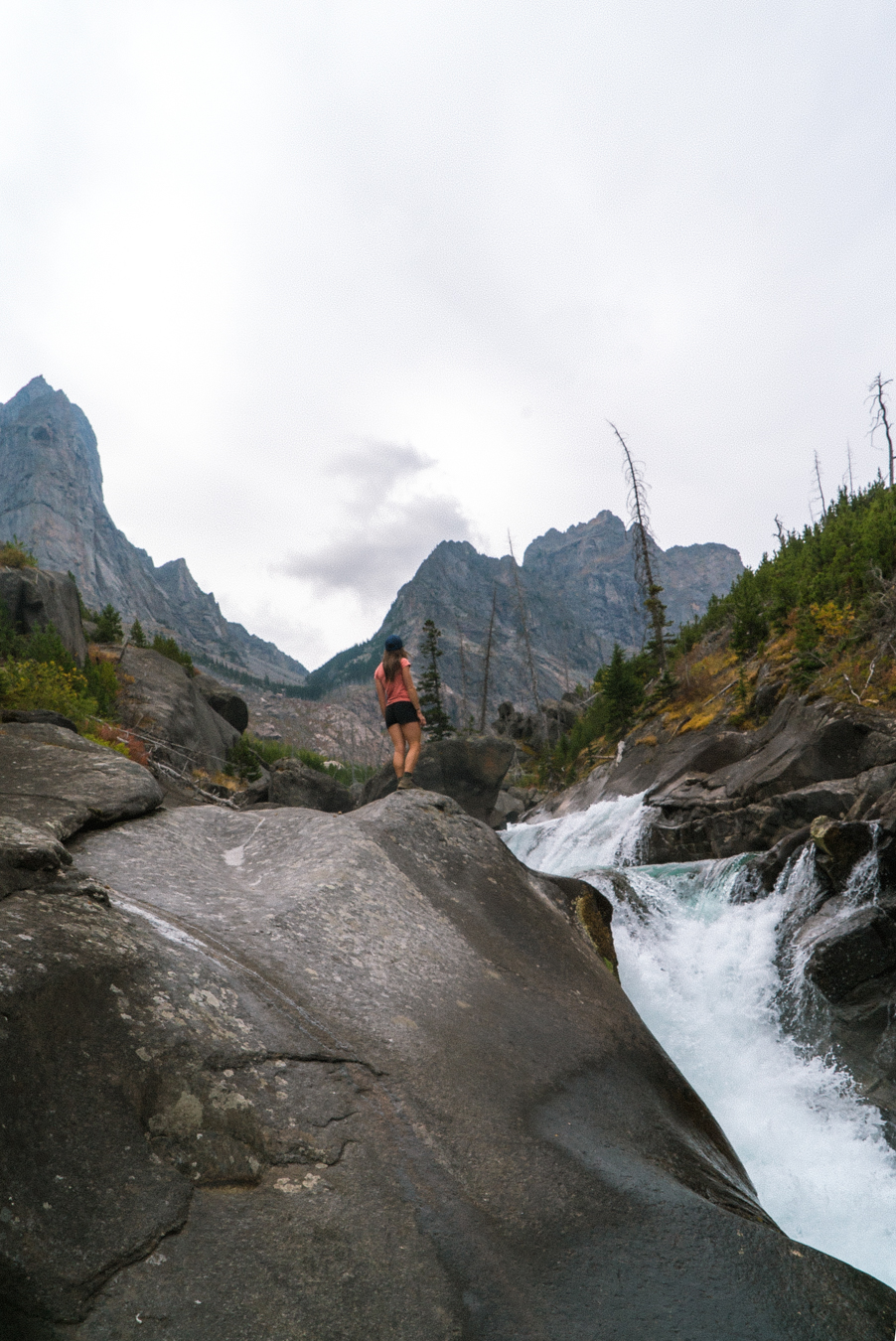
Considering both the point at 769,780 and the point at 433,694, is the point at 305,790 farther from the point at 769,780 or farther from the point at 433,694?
the point at 769,780

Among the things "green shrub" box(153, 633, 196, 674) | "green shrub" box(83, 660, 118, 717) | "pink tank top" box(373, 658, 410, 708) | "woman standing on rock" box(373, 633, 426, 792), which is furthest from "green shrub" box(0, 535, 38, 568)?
"woman standing on rock" box(373, 633, 426, 792)

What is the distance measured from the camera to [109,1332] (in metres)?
2.42

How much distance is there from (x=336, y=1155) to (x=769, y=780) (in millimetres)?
14086

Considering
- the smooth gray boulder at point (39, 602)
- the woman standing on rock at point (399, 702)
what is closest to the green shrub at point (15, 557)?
the smooth gray boulder at point (39, 602)

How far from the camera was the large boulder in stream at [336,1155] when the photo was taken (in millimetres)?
2709

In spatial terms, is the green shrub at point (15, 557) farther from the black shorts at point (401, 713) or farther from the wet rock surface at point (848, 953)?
the wet rock surface at point (848, 953)

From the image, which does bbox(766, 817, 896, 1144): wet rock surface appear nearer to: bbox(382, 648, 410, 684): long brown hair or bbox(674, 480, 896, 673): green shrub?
bbox(382, 648, 410, 684): long brown hair

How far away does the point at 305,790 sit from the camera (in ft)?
99.9

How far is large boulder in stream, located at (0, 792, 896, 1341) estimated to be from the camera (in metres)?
2.71

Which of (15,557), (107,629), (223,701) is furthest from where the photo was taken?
(223,701)

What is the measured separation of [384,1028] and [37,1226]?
6.94ft

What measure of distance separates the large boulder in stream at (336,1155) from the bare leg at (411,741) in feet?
Answer: 13.8

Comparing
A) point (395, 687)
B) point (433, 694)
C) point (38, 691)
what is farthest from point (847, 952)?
point (433, 694)

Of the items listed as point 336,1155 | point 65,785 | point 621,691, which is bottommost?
point 336,1155
